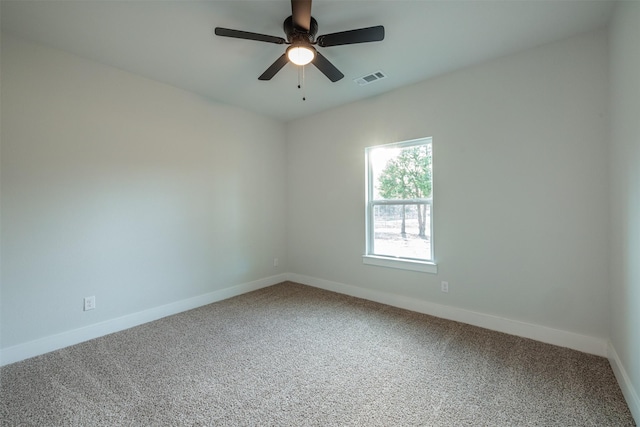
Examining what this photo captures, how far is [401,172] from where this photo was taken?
11.2ft

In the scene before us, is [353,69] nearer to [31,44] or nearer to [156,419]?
[31,44]

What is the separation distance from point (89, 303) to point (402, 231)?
11.0 ft

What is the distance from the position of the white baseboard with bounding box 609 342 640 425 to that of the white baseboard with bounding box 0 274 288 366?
3708mm

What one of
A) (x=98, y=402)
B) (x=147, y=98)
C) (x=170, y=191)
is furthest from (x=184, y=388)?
(x=147, y=98)

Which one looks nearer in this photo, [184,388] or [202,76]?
[184,388]

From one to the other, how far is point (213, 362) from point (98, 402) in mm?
710

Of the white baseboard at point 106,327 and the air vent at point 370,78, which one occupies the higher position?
the air vent at point 370,78

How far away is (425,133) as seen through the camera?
10.2ft

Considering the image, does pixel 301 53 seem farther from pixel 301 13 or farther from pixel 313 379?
pixel 313 379

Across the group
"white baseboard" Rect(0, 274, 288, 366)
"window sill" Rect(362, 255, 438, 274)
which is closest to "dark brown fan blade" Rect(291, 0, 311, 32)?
"window sill" Rect(362, 255, 438, 274)

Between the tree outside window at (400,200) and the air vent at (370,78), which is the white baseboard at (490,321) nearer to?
the tree outside window at (400,200)

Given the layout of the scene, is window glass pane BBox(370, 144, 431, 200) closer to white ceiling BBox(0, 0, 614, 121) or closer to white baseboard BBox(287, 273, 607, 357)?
white ceiling BBox(0, 0, 614, 121)

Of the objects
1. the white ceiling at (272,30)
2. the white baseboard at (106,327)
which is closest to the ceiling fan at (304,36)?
the white ceiling at (272,30)

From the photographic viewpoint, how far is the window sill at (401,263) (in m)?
3.08
